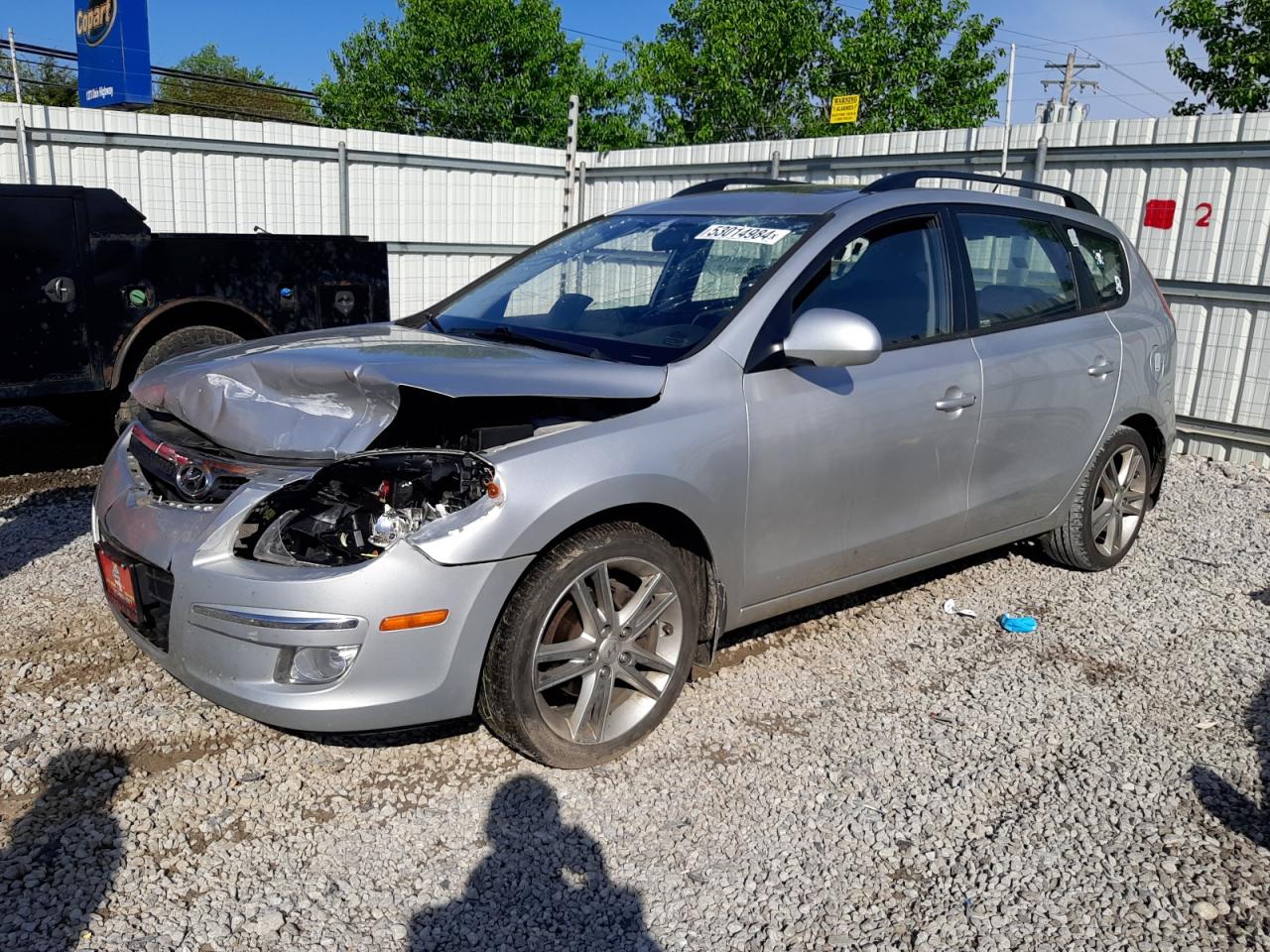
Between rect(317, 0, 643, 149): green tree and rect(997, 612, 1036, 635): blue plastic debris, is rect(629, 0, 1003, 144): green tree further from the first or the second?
rect(997, 612, 1036, 635): blue plastic debris

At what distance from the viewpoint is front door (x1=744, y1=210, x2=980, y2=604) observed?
354 cm

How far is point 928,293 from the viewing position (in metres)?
4.12

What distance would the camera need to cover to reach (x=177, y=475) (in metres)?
3.17

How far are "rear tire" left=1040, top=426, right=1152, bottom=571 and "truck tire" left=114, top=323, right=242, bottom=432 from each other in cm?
463

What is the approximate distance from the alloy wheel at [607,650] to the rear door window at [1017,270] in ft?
6.18

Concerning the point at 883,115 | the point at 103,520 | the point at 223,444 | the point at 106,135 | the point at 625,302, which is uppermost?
the point at 883,115

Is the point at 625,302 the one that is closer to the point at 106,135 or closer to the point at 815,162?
the point at 815,162

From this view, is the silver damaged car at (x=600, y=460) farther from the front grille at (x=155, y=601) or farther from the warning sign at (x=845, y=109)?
the warning sign at (x=845, y=109)

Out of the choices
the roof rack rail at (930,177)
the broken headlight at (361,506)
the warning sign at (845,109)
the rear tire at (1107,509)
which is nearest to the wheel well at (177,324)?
the broken headlight at (361,506)

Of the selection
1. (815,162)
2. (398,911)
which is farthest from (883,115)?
(398,911)

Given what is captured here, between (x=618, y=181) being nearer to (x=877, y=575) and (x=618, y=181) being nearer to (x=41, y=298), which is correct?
(x=41, y=298)

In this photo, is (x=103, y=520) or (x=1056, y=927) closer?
(x=1056, y=927)

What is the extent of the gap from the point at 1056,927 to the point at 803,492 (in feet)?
4.99

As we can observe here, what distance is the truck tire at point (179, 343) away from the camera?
6229 mm
